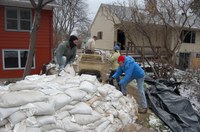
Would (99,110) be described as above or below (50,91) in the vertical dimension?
below

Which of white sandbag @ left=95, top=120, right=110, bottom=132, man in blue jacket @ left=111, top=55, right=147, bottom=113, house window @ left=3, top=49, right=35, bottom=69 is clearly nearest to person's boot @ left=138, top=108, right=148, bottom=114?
man in blue jacket @ left=111, top=55, right=147, bottom=113

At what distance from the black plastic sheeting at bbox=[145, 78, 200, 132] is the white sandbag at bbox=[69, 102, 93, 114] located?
6.72 ft

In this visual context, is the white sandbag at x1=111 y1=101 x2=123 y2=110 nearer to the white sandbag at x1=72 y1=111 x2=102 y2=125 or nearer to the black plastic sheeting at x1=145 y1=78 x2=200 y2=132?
the white sandbag at x1=72 y1=111 x2=102 y2=125

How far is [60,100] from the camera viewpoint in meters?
3.52

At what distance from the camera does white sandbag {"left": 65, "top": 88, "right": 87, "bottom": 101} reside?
377cm

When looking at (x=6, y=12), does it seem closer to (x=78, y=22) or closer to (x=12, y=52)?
(x=12, y=52)

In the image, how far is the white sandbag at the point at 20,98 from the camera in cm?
310

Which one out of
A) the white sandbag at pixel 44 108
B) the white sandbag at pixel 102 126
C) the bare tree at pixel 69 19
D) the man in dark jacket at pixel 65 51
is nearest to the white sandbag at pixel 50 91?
the white sandbag at pixel 44 108

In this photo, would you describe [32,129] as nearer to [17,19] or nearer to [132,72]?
[132,72]

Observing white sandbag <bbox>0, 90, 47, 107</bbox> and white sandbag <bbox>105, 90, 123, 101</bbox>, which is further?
white sandbag <bbox>105, 90, 123, 101</bbox>

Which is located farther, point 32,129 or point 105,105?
point 105,105

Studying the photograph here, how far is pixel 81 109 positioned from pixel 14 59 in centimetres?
787

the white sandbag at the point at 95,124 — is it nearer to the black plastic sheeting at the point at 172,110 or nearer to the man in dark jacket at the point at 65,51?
the black plastic sheeting at the point at 172,110

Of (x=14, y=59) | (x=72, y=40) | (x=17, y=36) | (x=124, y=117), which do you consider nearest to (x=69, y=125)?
(x=124, y=117)
